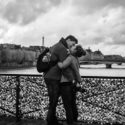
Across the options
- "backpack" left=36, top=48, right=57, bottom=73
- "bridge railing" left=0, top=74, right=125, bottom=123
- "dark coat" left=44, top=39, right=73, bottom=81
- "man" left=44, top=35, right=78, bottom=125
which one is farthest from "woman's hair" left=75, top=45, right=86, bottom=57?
"bridge railing" left=0, top=74, right=125, bottom=123

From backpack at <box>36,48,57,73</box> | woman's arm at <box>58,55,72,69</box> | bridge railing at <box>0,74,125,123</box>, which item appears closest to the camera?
woman's arm at <box>58,55,72,69</box>

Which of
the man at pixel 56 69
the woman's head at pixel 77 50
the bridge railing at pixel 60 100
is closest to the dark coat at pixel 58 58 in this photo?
the man at pixel 56 69

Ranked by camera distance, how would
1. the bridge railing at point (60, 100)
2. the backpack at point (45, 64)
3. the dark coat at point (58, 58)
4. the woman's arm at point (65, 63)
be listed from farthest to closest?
1. the bridge railing at point (60, 100)
2. the backpack at point (45, 64)
3. the dark coat at point (58, 58)
4. the woman's arm at point (65, 63)

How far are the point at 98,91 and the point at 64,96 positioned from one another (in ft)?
5.02

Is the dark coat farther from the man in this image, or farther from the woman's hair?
the woman's hair

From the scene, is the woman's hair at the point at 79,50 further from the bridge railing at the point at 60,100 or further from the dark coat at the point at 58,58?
the bridge railing at the point at 60,100

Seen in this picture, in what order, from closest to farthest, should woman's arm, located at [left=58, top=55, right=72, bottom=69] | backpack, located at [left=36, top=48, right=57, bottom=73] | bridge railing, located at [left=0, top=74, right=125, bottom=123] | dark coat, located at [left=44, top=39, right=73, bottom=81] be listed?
woman's arm, located at [left=58, top=55, right=72, bottom=69], dark coat, located at [left=44, top=39, right=73, bottom=81], backpack, located at [left=36, top=48, right=57, bottom=73], bridge railing, located at [left=0, top=74, right=125, bottom=123]

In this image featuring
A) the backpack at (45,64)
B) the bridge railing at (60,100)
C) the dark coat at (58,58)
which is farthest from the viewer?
the bridge railing at (60,100)

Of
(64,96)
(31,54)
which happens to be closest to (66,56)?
(64,96)

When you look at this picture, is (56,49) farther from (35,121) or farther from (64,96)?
(35,121)

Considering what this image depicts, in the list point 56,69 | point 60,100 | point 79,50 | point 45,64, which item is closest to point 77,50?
point 79,50

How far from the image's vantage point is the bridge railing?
5.86 meters

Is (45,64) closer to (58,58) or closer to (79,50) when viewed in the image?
(58,58)

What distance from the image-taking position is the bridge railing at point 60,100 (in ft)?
19.2
